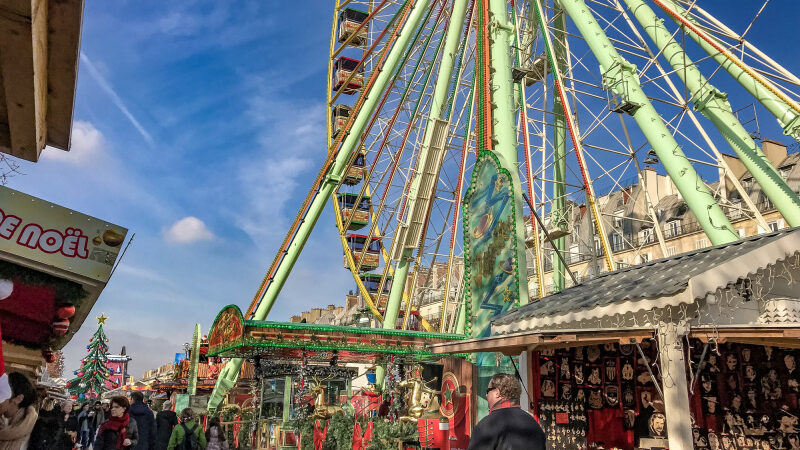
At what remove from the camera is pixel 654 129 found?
13.4 m

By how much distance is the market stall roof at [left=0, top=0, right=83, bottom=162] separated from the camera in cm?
275

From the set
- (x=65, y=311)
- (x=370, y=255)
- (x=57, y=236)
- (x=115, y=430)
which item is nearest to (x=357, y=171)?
(x=370, y=255)

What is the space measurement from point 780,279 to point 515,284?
5.19 meters

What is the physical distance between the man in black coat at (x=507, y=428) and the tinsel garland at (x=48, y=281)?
3.53m

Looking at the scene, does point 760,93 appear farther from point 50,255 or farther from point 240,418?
point 240,418

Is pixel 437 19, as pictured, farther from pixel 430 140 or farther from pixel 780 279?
pixel 780 279

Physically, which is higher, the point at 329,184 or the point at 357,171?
the point at 357,171

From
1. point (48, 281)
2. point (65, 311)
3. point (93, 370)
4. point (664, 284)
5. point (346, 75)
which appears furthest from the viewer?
point (93, 370)

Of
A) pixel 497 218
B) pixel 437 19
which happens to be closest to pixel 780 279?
pixel 497 218

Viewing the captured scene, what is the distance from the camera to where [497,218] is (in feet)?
43.1

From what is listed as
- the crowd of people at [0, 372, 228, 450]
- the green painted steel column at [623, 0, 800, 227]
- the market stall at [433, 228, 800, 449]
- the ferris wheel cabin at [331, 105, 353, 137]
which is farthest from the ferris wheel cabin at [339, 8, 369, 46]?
the crowd of people at [0, 372, 228, 450]

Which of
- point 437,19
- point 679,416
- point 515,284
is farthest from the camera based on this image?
point 437,19

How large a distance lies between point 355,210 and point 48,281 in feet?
67.5

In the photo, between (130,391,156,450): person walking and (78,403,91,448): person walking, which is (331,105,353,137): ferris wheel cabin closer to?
(78,403,91,448): person walking
